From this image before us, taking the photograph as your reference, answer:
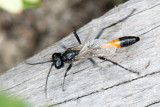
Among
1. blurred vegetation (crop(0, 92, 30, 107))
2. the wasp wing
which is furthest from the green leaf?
blurred vegetation (crop(0, 92, 30, 107))

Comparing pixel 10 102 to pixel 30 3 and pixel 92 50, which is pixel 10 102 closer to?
pixel 30 3

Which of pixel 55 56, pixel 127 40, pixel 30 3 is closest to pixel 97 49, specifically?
pixel 55 56

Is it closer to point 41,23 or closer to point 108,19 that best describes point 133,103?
point 108,19

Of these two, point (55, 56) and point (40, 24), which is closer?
point (55, 56)

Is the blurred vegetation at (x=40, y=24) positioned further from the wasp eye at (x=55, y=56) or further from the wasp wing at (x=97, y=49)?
the wasp eye at (x=55, y=56)

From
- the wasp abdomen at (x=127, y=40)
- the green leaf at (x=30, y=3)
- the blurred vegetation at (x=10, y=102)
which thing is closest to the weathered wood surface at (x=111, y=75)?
the wasp abdomen at (x=127, y=40)

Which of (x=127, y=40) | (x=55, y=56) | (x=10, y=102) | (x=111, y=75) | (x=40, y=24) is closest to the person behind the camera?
(x=10, y=102)
